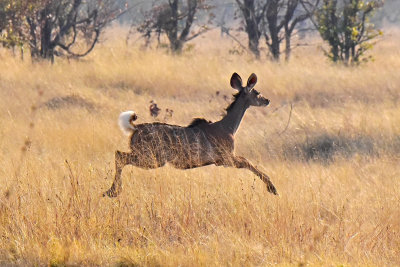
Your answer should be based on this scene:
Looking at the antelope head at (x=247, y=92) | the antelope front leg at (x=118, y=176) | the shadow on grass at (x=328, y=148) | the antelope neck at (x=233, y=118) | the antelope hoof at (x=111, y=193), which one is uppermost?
the antelope head at (x=247, y=92)

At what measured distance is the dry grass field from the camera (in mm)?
5371

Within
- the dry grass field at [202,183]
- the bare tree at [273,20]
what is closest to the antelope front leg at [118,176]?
the dry grass field at [202,183]

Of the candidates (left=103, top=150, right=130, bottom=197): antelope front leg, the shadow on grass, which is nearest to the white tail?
(left=103, top=150, right=130, bottom=197): antelope front leg

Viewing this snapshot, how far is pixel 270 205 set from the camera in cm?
632

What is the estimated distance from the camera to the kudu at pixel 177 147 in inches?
273

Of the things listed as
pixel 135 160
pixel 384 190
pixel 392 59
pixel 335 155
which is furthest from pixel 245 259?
pixel 392 59

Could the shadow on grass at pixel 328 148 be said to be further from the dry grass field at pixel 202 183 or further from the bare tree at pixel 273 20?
the bare tree at pixel 273 20

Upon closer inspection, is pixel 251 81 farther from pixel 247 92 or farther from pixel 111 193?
pixel 111 193

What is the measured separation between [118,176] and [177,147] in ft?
2.02

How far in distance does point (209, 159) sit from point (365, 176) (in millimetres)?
1979

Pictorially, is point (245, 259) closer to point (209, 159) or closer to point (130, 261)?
point (130, 261)

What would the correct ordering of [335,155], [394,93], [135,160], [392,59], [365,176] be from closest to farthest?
[135,160], [365,176], [335,155], [394,93], [392,59]

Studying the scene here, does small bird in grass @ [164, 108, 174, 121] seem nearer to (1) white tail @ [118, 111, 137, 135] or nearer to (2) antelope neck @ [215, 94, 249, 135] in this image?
(2) antelope neck @ [215, 94, 249, 135]

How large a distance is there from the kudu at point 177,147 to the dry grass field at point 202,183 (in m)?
0.17
